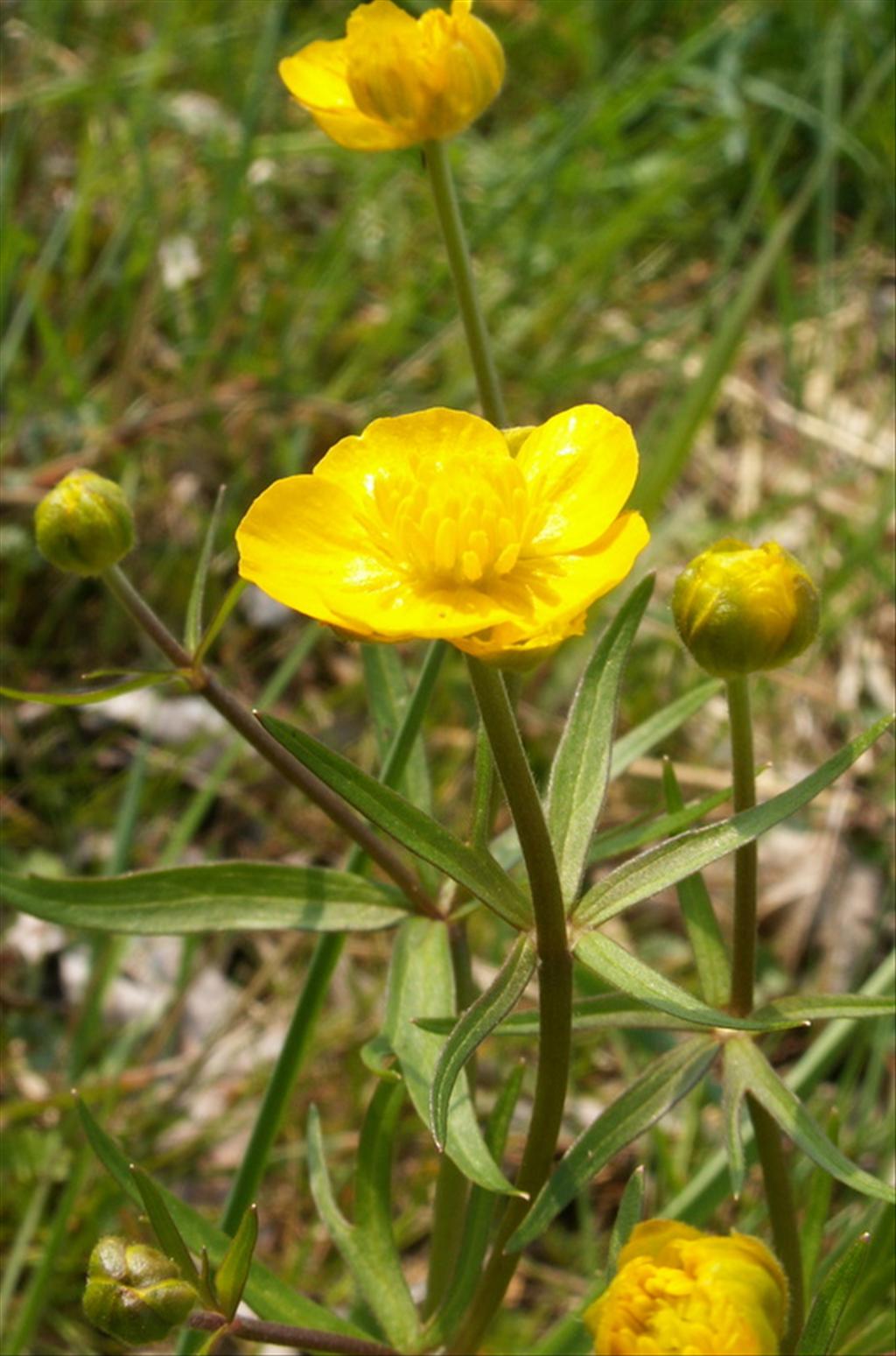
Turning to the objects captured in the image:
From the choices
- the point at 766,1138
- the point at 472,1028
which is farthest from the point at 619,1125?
the point at 472,1028

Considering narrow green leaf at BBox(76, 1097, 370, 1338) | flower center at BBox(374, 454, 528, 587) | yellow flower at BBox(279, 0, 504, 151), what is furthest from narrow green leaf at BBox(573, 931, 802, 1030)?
yellow flower at BBox(279, 0, 504, 151)

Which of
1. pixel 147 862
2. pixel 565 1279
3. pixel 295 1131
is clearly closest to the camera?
pixel 565 1279

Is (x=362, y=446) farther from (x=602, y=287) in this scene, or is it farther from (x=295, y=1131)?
(x=602, y=287)

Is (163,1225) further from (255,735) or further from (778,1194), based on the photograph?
(778,1194)

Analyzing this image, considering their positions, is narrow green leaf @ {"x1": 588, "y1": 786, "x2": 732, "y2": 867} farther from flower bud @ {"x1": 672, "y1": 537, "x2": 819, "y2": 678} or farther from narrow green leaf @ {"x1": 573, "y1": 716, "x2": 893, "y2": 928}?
flower bud @ {"x1": 672, "y1": 537, "x2": 819, "y2": 678}

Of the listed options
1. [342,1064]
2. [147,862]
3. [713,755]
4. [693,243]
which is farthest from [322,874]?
[693,243]

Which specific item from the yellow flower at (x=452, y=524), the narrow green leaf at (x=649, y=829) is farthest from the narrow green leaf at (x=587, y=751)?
the yellow flower at (x=452, y=524)
